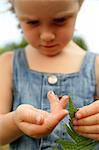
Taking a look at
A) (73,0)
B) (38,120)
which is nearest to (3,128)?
(38,120)

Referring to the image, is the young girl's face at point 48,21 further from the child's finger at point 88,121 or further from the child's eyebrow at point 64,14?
the child's finger at point 88,121

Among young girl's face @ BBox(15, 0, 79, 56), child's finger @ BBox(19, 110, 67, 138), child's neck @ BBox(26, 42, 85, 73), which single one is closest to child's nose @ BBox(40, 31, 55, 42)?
young girl's face @ BBox(15, 0, 79, 56)

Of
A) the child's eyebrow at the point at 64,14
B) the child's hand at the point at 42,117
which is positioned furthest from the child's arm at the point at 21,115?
the child's eyebrow at the point at 64,14

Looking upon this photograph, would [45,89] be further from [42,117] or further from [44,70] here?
[42,117]

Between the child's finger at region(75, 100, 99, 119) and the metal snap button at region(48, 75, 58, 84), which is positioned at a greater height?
the metal snap button at region(48, 75, 58, 84)

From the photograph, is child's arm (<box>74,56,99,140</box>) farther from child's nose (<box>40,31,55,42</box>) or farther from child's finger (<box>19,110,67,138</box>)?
child's nose (<box>40,31,55,42</box>)

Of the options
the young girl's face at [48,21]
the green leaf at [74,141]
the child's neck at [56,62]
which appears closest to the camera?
the green leaf at [74,141]
